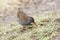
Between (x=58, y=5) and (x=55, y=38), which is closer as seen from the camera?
(x=55, y=38)

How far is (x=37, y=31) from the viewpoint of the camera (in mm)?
5699

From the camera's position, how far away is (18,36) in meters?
5.80

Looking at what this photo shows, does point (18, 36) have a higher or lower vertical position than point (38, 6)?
lower

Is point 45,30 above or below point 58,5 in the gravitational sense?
below

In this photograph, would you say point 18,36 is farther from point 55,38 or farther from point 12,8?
point 12,8

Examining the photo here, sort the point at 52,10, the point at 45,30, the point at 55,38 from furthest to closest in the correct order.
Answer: the point at 52,10
the point at 45,30
the point at 55,38

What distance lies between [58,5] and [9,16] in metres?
1.90

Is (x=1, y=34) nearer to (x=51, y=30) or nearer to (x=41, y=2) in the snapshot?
(x=51, y=30)

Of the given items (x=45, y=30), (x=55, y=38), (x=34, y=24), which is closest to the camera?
(x=55, y=38)

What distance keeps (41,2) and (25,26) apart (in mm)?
2219

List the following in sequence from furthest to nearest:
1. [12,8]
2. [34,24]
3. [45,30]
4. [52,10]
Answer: [12,8]
[52,10]
[34,24]
[45,30]

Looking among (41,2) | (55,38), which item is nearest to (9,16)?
(41,2)

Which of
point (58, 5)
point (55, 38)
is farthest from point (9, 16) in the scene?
point (55, 38)

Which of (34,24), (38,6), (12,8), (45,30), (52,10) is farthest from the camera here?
(12,8)
